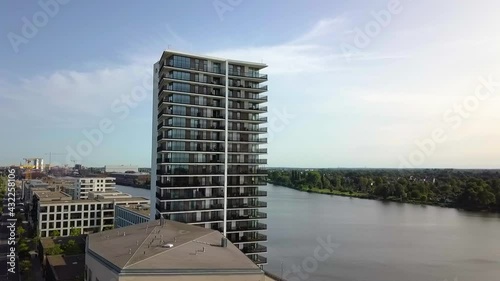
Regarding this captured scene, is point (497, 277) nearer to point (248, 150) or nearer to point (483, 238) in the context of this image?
point (483, 238)

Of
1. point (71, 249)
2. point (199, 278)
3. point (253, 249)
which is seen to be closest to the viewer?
point (199, 278)

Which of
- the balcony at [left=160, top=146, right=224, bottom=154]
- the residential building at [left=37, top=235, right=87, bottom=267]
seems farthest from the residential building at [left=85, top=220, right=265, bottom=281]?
the residential building at [left=37, top=235, right=87, bottom=267]

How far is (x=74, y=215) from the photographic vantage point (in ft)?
124

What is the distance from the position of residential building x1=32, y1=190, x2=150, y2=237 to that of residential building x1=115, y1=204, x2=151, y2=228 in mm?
1510

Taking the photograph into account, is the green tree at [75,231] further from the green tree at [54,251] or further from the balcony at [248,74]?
the balcony at [248,74]

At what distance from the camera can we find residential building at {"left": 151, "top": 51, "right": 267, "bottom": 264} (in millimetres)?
20984

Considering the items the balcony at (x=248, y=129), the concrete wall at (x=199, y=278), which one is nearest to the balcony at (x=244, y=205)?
the balcony at (x=248, y=129)

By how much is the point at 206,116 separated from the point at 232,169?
3347 mm

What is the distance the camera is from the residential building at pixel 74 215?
3644 cm

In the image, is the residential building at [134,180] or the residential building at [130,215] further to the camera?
the residential building at [134,180]

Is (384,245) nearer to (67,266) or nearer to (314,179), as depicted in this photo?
(67,266)

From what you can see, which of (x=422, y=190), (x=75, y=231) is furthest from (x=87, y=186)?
(x=422, y=190)

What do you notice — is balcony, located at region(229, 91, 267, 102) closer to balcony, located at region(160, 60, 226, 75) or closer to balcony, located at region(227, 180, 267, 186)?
balcony, located at region(160, 60, 226, 75)
